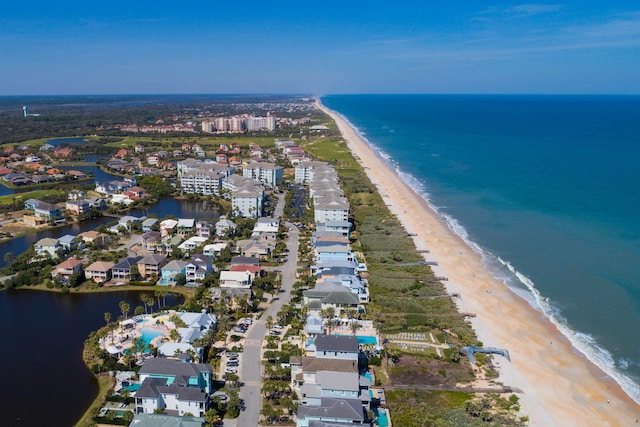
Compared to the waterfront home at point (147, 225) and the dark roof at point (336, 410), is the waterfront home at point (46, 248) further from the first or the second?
the dark roof at point (336, 410)

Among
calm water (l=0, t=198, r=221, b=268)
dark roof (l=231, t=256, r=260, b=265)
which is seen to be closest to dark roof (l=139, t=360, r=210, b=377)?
dark roof (l=231, t=256, r=260, b=265)

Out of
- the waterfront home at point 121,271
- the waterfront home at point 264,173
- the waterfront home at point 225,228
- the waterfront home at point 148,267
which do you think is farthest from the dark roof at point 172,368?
the waterfront home at point 264,173

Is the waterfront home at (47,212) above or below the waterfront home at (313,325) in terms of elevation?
above

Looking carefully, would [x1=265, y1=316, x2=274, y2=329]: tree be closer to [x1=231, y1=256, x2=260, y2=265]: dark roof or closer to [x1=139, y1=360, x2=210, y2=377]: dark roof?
[x1=139, y1=360, x2=210, y2=377]: dark roof

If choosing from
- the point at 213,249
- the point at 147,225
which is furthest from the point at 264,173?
the point at 213,249

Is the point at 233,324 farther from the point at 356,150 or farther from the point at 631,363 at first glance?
the point at 356,150

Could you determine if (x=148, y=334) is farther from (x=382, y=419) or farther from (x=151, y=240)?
(x=151, y=240)

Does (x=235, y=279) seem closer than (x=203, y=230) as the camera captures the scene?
Yes
